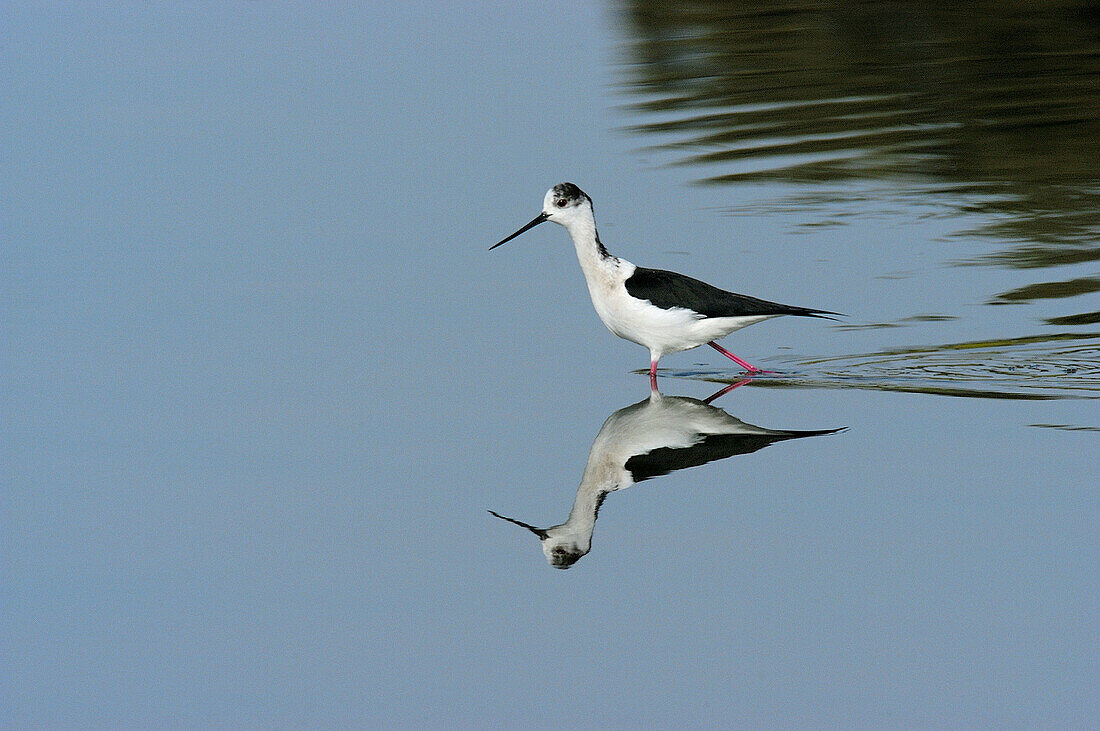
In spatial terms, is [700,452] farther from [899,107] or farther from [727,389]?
[899,107]

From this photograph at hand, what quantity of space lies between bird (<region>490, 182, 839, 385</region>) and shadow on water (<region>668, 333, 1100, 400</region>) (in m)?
0.30

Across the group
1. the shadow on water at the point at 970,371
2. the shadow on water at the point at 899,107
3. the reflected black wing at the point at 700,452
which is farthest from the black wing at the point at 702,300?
the shadow on water at the point at 899,107

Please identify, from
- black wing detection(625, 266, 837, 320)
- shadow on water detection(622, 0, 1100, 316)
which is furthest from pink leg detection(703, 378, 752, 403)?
shadow on water detection(622, 0, 1100, 316)

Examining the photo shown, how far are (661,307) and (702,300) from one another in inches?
9.2

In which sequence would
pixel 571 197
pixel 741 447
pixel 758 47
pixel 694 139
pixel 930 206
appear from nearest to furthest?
pixel 741 447 → pixel 571 197 → pixel 930 206 → pixel 694 139 → pixel 758 47

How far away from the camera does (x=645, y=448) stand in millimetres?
7258

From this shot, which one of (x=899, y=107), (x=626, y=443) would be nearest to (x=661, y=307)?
(x=626, y=443)

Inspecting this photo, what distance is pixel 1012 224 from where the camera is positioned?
11.3 metres

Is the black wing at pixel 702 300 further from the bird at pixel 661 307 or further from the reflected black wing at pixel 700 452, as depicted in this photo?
the reflected black wing at pixel 700 452

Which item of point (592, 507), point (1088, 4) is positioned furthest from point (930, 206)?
point (1088, 4)

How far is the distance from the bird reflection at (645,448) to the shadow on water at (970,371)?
668 mm

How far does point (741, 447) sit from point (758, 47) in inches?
471

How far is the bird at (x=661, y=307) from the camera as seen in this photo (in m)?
8.49

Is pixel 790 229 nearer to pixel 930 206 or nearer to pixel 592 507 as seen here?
pixel 930 206
